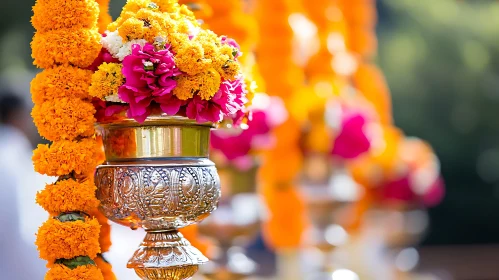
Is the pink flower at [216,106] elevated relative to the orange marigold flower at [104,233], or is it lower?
elevated

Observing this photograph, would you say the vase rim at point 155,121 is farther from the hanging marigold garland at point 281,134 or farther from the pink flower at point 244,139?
the hanging marigold garland at point 281,134

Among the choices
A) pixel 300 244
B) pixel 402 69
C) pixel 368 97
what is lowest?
pixel 300 244

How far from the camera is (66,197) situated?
1705 mm

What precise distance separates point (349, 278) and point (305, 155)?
0.82 m

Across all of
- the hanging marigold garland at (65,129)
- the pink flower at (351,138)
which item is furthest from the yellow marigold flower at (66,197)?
the pink flower at (351,138)

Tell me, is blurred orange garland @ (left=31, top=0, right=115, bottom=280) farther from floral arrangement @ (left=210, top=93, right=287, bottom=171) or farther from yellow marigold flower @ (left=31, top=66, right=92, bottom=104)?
floral arrangement @ (left=210, top=93, right=287, bottom=171)

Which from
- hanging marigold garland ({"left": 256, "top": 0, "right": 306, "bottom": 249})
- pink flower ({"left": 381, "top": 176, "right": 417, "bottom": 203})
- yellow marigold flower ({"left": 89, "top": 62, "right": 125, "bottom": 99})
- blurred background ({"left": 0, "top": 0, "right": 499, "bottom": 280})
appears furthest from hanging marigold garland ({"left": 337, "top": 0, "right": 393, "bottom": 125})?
blurred background ({"left": 0, "top": 0, "right": 499, "bottom": 280})

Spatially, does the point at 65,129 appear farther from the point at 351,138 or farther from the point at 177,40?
the point at 351,138

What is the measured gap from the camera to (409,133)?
9.52 m

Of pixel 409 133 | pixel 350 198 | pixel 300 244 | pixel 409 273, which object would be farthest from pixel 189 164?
pixel 409 133

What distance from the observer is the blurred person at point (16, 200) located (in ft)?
10.8

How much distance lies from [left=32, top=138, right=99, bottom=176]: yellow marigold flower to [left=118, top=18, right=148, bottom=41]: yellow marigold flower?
0.90 feet

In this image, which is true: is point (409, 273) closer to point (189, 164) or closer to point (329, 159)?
point (329, 159)

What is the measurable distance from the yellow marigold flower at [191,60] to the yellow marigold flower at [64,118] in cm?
25
